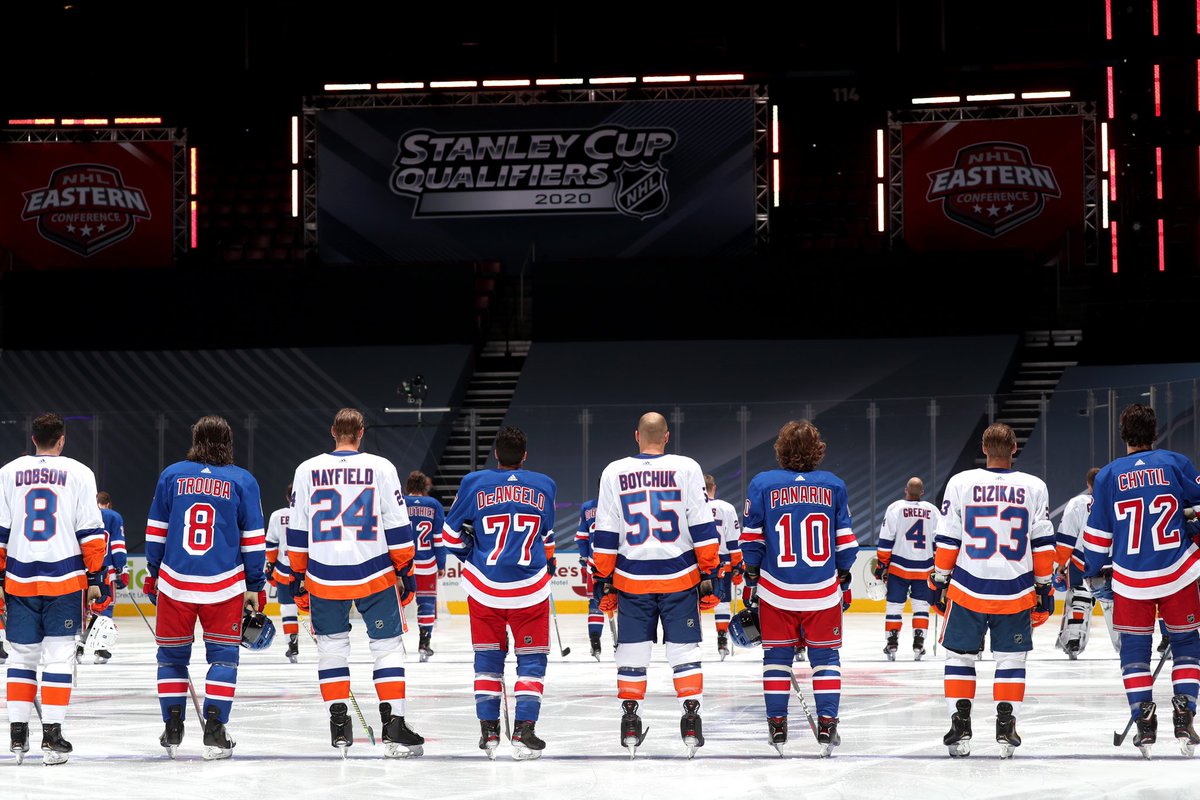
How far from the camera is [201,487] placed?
6.71 meters

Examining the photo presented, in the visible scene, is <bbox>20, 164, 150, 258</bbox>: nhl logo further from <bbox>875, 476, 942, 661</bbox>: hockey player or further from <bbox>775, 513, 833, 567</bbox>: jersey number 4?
<bbox>775, 513, 833, 567</bbox>: jersey number 4

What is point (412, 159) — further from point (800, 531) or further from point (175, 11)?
point (800, 531)

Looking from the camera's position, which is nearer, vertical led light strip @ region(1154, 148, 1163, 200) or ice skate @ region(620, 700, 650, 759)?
ice skate @ region(620, 700, 650, 759)

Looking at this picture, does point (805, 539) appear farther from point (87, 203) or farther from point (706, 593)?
point (87, 203)

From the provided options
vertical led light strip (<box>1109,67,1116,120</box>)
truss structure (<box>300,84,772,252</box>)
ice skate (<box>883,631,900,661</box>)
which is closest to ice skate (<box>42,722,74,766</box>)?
ice skate (<box>883,631,900,661</box>)

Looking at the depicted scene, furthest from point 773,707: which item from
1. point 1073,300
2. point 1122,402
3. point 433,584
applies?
point 1073,300

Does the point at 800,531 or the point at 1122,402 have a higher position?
the point at 1122,402

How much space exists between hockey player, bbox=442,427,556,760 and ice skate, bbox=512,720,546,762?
0.02m

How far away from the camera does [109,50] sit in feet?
79.0

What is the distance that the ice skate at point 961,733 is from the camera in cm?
653

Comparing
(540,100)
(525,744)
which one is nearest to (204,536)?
(525,744)

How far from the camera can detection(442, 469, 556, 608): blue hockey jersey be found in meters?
6.77

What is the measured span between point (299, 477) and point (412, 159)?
17.5 m

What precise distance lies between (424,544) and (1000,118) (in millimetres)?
14702
